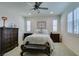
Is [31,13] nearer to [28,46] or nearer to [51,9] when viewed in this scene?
[51,9]

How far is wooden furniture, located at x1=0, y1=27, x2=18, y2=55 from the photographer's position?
2.92m

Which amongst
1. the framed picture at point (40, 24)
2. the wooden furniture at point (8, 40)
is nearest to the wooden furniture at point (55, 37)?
the framed picture at point (40, 24)

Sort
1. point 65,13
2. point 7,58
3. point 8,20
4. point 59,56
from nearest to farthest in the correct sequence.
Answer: point 7,58 → point 59,56 → point 8,20 → point 65,13

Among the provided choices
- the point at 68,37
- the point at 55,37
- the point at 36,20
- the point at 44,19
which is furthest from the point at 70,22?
the point at 36,20

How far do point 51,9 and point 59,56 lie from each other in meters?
1.21

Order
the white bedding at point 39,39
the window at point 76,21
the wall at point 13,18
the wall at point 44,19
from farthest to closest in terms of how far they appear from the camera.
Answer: the window at point 76,21 < the white bedding at point 39,39 < the wall at point 44,19 < the wall at point 13,18

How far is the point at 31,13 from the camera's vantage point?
2.87 metres

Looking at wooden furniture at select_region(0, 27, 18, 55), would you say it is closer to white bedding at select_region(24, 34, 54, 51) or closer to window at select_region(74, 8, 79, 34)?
white bedding at select_region(24, 34, 54, 51)

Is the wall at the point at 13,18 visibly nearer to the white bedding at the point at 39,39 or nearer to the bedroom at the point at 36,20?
the bedroom at the point at 36,20

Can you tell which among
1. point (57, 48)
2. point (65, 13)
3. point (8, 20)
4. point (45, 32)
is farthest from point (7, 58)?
point (65, 13)

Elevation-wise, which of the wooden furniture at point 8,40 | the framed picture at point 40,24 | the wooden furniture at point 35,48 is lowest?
the wooden furniture at point 35,48

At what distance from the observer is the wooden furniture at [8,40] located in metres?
2.92

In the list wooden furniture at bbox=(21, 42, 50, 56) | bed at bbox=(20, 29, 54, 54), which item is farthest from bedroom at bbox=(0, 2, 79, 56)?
wooden furniture at bbox=(21, 42, 50, 56)

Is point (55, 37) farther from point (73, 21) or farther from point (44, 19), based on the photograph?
point (73, 21)
